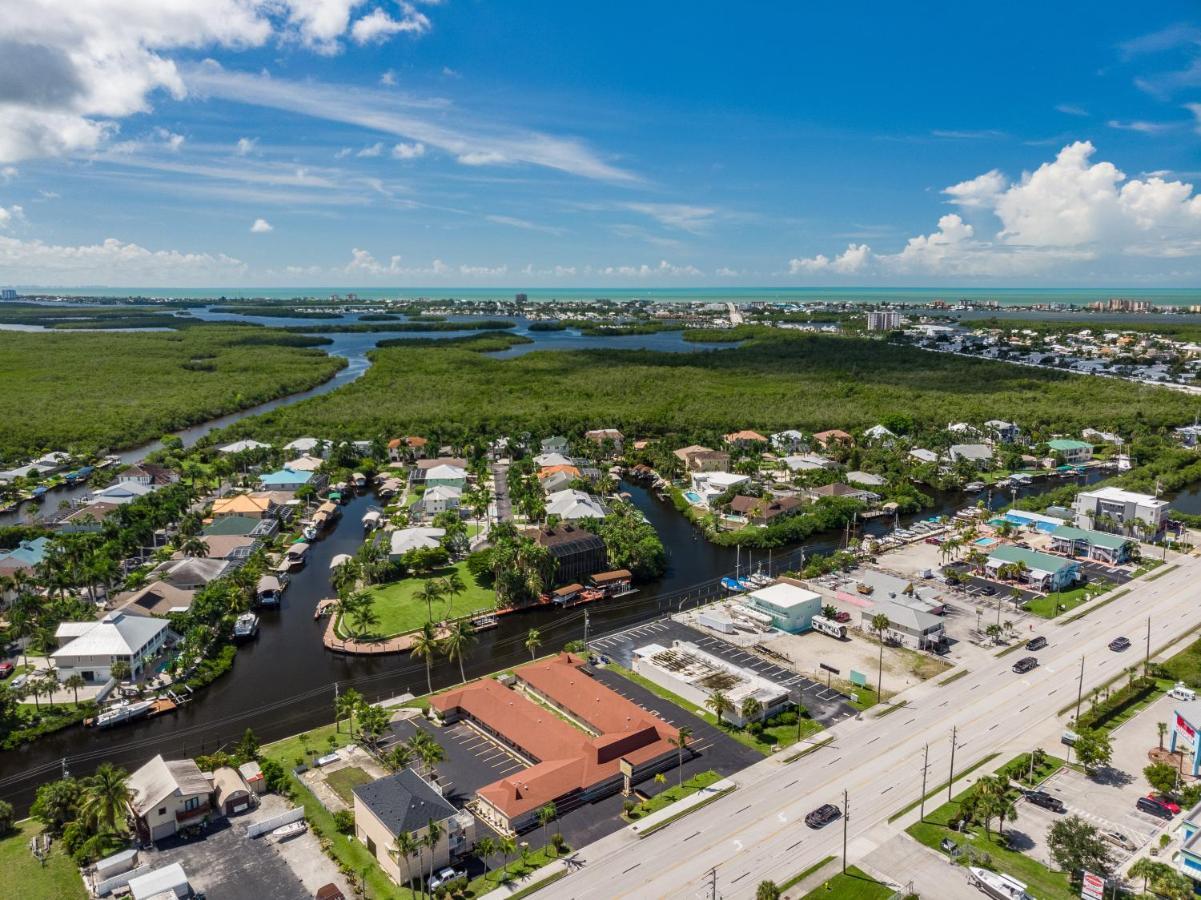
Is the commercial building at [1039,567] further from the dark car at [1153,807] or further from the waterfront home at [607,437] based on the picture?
the waterfront home at [607,437]

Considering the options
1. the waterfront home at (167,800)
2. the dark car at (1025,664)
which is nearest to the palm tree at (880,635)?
the dark car at (1025,664)

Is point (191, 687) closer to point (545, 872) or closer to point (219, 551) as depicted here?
point (219, 551)

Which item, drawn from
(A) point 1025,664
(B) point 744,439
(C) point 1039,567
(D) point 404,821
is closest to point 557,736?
(D) point 404,821

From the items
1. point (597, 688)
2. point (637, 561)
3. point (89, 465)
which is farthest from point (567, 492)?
point (89, 465)

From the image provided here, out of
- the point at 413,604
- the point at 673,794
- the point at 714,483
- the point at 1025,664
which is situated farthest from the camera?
the point at 714,483

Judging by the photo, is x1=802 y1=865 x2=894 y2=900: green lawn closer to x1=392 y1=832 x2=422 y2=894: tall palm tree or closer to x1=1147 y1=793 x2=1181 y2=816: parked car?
x1=1147 y1=793 x2=1181 y2=816: parked car

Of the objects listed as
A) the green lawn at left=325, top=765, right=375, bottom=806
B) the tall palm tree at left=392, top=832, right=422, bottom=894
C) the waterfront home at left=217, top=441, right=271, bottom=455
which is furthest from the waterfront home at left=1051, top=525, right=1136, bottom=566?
the waterfront home at left=217, top=441, right=271, bottom=455

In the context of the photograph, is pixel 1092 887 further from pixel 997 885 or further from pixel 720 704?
pixel 720 704
